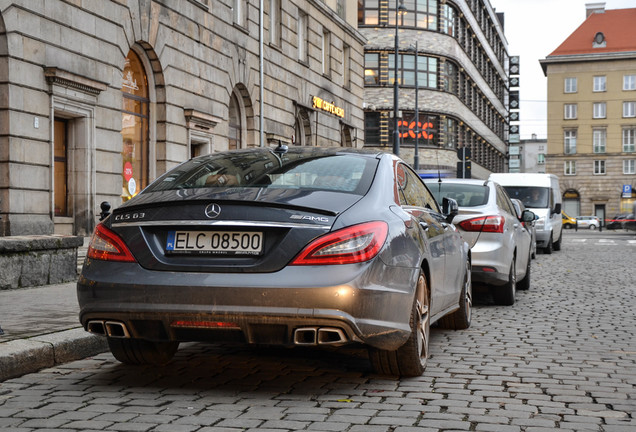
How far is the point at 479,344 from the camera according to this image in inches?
277

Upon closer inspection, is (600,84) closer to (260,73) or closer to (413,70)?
(413,70)

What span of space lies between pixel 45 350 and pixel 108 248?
1.34 m

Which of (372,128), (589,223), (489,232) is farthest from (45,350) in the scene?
(589,223)

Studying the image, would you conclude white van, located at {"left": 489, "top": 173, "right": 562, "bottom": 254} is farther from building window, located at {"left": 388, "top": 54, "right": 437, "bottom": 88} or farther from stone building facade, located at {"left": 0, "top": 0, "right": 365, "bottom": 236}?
building window, located at {"left": 388, "top": 54, "right": 437, "bottom": 88}

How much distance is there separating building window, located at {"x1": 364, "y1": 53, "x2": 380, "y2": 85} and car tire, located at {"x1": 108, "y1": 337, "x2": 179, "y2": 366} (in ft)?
156

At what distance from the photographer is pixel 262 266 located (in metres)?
4.62

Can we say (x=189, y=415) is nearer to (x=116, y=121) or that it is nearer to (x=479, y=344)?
(x=479, y=344)

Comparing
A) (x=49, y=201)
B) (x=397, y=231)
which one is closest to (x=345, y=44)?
(x=49, y=201)

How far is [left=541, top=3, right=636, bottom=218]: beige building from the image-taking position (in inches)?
3428

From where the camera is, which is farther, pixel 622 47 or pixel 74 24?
pixel 622 47

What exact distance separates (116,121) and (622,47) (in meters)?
79.6

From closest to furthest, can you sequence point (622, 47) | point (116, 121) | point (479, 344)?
point (479, 344)
point (116, 121)
point (622, 47)

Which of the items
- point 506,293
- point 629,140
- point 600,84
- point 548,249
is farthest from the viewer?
point 600,84

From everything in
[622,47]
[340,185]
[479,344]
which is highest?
[622,47]
